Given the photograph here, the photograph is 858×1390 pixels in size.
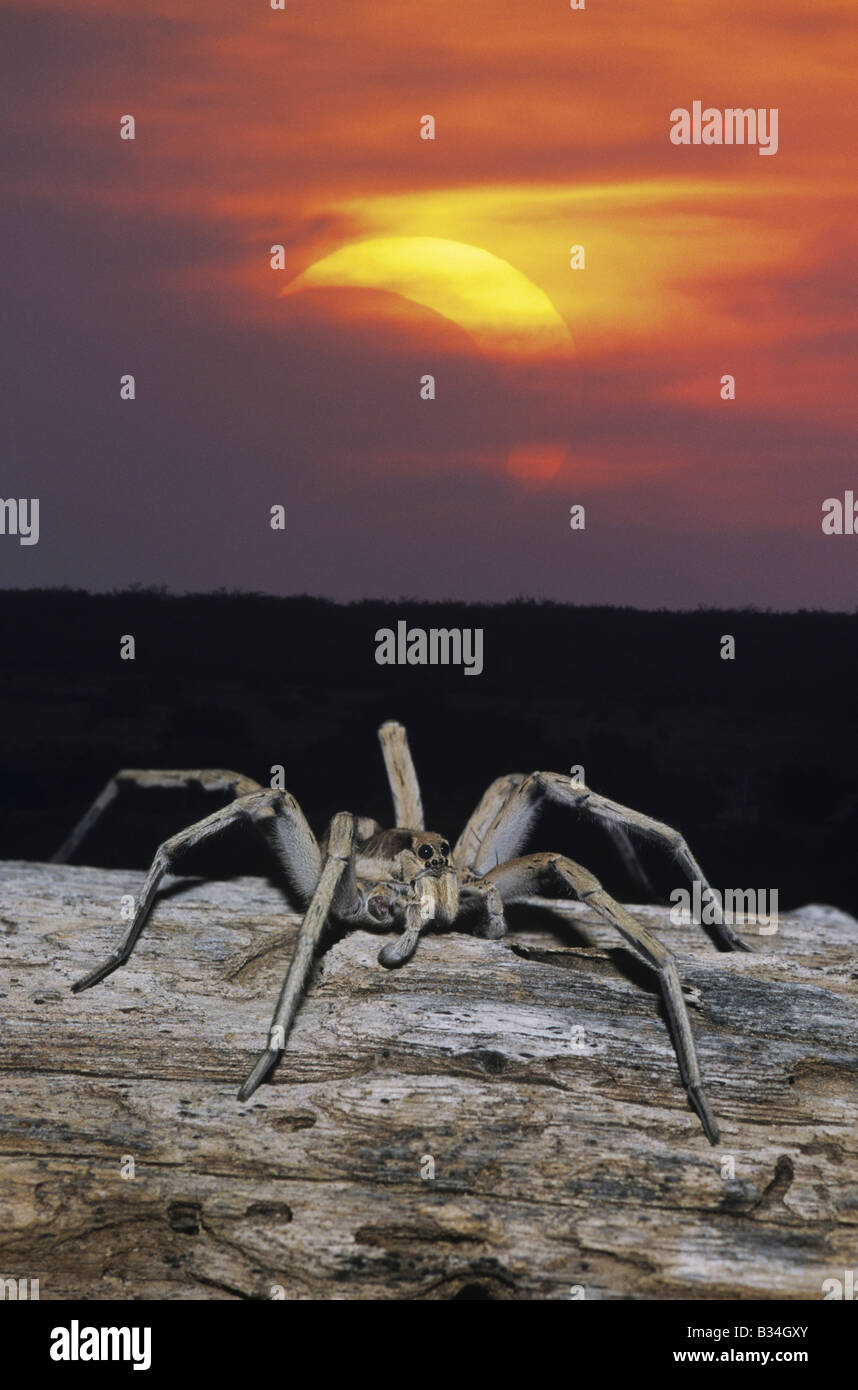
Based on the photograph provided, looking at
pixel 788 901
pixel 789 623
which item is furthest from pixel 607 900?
pixel 789 623

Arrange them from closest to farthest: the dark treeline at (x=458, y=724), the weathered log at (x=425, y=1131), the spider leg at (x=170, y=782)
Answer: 1. the weathered log at (x=425, y=1131)
2. the spider leg at (x=170, y=782)
3. the dark treeline at (x=458, y=724)

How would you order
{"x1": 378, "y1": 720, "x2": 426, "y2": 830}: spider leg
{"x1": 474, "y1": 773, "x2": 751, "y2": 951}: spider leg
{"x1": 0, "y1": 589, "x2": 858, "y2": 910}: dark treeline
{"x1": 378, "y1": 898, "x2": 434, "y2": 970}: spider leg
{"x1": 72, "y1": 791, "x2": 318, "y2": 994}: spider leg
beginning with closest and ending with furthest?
{"x1": 378, "y1": 898, "x2": 434, "y2": 970}: spider leg, {"x1": 72, "y1": 791, "x2": 318, "y2": 994}: spider leg, {"x1": 474, "y1": 773, "x2": 751, "y2": 951}: spider leg, {"x1": 378, "y1": 720, "x2": 426, "y2": 830}: spider leg, {"x1": 0, "y1": 589, "x2": 858, "y2": 910}: dark treeline

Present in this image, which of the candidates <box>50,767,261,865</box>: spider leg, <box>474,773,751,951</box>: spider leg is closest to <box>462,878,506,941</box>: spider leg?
<box>474,773,751,951</box>: spider leg

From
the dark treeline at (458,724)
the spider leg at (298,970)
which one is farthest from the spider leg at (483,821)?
the dark treeline at (458,724)

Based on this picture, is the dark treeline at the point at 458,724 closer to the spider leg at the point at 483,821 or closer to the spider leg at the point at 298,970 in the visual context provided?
the spider leg at the point at 483,821

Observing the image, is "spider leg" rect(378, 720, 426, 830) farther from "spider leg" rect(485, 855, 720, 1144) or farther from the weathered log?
"spider leg" rect(485, 855, 720, 1144)

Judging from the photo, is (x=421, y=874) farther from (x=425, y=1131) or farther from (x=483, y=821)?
(x=425, y=1131)

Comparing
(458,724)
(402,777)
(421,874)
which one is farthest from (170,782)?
(458,724)
